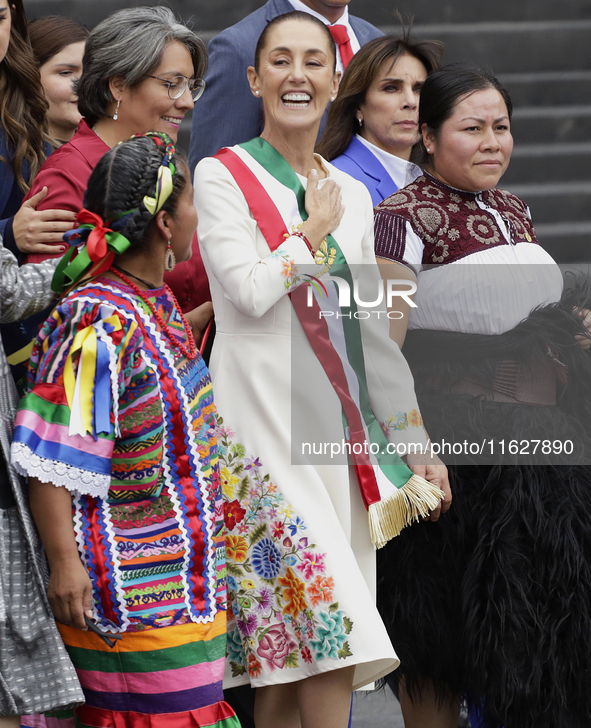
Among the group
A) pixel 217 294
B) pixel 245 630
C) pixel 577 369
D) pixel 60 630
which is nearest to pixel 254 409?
pixel 217 294

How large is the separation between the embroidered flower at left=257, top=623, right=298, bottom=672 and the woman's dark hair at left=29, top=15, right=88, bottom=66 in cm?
192

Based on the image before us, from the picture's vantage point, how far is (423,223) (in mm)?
2660

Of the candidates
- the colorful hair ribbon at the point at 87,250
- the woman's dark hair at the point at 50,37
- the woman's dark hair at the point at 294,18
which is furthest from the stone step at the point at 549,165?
the colorful hair ribbon at the point at 87,250

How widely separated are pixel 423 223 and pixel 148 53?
773 millimetres

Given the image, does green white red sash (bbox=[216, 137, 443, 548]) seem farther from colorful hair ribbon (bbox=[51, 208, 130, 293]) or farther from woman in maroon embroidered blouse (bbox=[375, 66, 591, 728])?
colorful hair ribbon (bbox=[51, 208, 130, 293])

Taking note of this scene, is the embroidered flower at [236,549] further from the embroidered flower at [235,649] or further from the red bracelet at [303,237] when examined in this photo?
the red bracelet at [303,237]

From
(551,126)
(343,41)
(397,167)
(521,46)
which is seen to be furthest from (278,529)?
(521,46)

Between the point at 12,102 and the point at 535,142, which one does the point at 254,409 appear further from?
the point at 535,142

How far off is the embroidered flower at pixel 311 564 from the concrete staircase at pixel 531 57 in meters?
3.95

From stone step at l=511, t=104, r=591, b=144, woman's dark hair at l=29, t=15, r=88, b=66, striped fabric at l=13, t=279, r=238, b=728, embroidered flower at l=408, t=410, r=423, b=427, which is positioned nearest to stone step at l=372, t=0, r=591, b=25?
stone step at l=511, t=104, r=591, b=144

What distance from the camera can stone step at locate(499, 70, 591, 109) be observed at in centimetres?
625

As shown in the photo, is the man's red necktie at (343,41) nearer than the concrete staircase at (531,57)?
Yes

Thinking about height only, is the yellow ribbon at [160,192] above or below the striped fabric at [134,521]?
above

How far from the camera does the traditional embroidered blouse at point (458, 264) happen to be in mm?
2650
